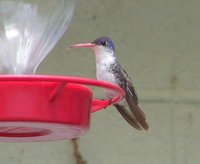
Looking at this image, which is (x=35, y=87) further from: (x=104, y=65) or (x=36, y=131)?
(x=104, y=65)

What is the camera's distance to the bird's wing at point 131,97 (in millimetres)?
3189

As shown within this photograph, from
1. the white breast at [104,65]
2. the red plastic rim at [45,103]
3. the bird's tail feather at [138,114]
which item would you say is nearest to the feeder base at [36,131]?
the red plastic rim at [45,103]

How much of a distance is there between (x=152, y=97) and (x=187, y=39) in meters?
0.33

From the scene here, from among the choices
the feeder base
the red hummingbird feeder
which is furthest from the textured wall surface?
the feeder base

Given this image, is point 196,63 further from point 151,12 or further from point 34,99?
point 34,99

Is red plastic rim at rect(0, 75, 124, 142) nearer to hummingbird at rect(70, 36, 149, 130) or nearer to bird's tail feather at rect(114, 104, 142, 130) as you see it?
bird's tail feather at rect(114, 104, 142, 130)

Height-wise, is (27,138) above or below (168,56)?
above

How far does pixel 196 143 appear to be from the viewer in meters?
4.18

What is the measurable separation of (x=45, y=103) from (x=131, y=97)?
0.94 m

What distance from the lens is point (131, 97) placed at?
132 inches

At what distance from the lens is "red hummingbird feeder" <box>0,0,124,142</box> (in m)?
2.41

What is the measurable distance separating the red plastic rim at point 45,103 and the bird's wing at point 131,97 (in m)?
0.64

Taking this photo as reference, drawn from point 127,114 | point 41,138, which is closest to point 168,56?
point 127,114

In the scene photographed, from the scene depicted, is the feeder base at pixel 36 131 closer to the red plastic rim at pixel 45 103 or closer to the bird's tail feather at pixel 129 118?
the red plastic rim at pixel 45 103
